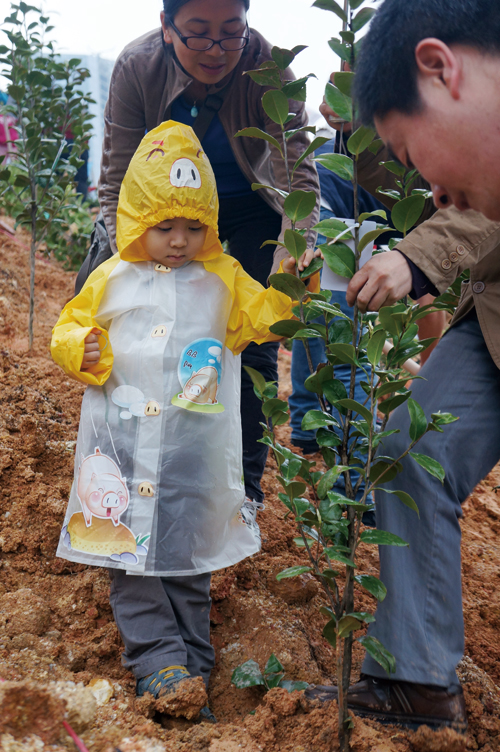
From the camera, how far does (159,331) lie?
160 cm

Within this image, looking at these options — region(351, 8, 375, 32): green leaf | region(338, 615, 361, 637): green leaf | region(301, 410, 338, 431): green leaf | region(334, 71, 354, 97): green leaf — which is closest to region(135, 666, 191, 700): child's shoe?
region(338, 615, 361, 637): green leaf

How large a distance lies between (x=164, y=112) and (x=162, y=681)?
1.54 m

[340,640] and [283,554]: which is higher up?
[340,640]

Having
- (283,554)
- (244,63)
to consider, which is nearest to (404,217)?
(244,63)

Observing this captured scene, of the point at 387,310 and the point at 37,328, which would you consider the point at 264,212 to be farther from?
the point at 37,328

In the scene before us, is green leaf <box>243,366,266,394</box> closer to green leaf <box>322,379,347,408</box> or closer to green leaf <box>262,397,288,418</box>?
green leaf <box>262,397,288,418</box>

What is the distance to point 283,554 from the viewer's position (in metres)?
2.03

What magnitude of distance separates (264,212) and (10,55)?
179cm

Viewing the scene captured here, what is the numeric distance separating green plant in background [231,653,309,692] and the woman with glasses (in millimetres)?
460

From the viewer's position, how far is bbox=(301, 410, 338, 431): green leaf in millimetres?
1123

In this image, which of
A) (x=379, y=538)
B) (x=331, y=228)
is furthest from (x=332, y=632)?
(x=331, y=228)

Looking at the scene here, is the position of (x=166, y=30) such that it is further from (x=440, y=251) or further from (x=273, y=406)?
(x=273, y=406)

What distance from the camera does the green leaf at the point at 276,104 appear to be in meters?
1.16

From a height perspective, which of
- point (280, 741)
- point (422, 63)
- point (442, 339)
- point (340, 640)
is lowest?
point (280, 741)
